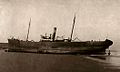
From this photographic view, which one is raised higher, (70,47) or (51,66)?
(70,47)

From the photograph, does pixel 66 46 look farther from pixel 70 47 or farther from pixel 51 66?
pixel 51 66

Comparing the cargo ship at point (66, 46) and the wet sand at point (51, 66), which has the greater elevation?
the cargo ship at point (66, 46)

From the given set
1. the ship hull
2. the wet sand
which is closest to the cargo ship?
→ the ship hull

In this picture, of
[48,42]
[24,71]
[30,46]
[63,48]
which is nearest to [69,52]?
[63,48]

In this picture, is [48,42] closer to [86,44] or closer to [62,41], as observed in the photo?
[62,41]

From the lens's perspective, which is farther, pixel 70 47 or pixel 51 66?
pixel 70 47

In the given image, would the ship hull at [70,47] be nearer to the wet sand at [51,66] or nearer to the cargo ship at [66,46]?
the cargo ship at [66,46]

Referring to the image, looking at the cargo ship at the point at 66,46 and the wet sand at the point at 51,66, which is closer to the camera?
the wet sand at the point at 51,66

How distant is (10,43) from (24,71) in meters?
52.3

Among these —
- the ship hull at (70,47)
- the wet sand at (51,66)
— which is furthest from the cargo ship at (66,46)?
the wet sand at (51,66)

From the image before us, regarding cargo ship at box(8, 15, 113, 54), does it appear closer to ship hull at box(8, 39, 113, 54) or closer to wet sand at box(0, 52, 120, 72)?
ship hull at box(8, 39, 113, 54)

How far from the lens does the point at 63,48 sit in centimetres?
6694

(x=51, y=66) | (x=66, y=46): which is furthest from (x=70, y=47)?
(x=51, y=66)

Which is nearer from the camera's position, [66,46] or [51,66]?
[51,66]
